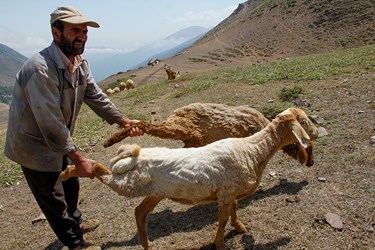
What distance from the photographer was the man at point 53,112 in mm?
4238

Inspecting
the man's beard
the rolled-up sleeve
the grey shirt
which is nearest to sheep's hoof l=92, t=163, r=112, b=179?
the grey shirt

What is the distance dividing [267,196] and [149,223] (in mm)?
2223

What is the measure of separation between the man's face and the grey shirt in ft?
0.35

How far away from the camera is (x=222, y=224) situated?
495 centimetres

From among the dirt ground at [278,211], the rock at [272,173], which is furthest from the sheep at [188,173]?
the rock at [272,173]

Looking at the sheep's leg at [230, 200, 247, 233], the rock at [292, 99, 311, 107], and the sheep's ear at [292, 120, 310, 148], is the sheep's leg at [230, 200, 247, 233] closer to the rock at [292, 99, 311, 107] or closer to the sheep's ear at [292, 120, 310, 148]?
the sheep's ear at [292, 120, 310, 148]

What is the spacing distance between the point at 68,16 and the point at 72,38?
28 cm

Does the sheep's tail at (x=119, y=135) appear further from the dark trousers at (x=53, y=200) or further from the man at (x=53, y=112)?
the dark trousers at (x=53, y=200)

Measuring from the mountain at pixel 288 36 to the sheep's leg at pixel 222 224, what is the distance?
33.8 m

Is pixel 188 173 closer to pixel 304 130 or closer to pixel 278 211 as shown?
pixel 304 130

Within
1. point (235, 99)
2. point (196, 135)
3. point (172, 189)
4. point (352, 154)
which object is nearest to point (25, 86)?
point (172, 189)

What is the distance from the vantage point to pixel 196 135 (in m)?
6.36

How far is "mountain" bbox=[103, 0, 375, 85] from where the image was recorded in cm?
4803

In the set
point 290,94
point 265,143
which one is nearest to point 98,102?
point 265,143
